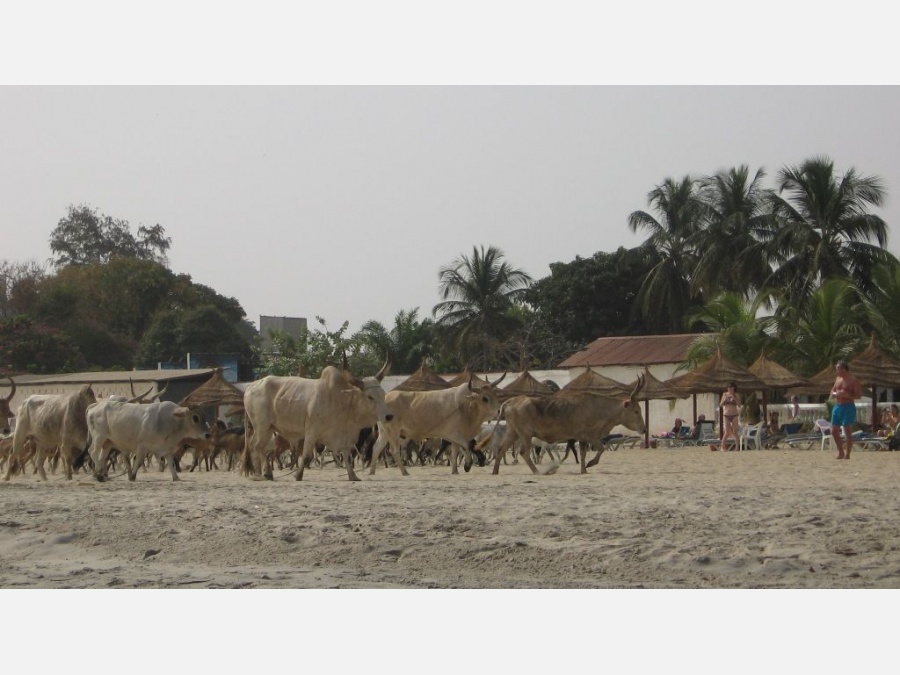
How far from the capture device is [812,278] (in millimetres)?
39469

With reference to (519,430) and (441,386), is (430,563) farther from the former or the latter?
(441,386)

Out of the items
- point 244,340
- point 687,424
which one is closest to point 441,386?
point 687,424

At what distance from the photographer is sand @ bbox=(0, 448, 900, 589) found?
27.9ft

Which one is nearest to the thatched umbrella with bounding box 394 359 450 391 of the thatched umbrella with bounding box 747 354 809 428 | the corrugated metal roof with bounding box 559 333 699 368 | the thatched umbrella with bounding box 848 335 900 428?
the thatched umbrella with bounding box 747 354 809 428

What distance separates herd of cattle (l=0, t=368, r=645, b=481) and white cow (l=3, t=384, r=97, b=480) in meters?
0.02

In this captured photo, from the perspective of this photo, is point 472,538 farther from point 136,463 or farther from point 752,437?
point 752,437

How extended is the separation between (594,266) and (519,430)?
3879 centimetres

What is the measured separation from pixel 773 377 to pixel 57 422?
61.5 feet

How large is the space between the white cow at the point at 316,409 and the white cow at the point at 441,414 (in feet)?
5.10

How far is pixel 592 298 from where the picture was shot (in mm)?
56375

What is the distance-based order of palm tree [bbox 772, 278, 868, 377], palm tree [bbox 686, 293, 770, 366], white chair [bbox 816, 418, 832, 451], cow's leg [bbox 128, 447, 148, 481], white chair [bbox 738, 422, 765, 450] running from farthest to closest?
palm tree [bbox 686, 293, 770, 366] < palm tree [bbox 772, 278, 868, 377] < white chair [bbox 738, 422, 765, 450] < white chair [bbox 816, 418, 832, 451] < cow's leg [bbox 128, 447, 148, 481]

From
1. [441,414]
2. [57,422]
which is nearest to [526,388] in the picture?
[441,414]

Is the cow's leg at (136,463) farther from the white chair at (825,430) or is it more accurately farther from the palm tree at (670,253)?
the palm tree at (670,253)

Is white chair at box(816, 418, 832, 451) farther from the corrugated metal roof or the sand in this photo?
the corrugated metal roof
